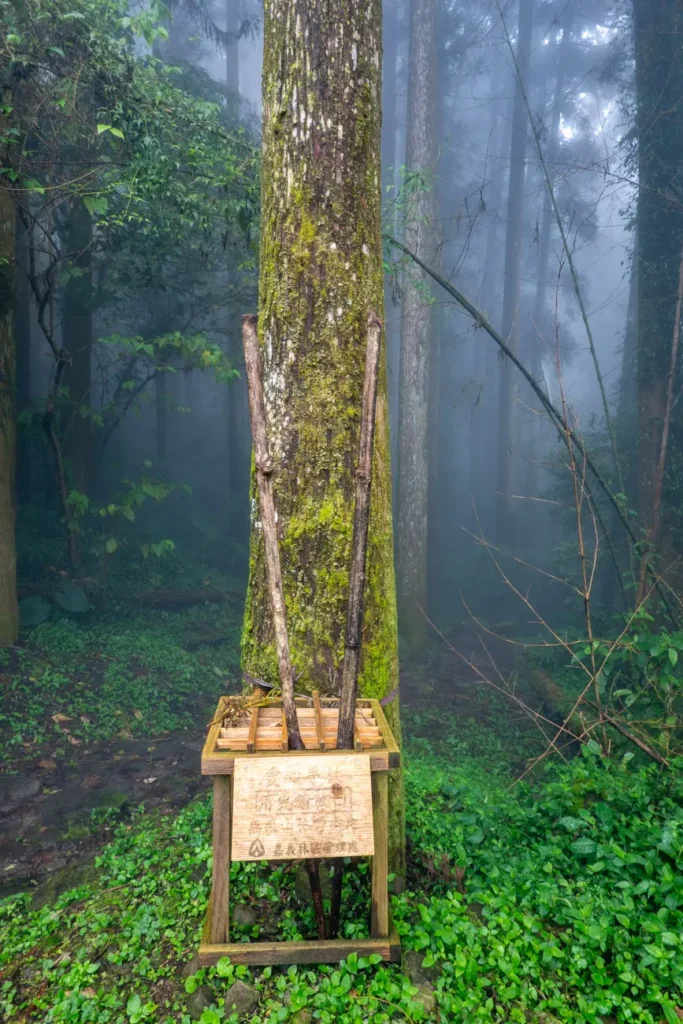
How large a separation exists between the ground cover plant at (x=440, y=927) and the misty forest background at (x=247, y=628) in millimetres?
15

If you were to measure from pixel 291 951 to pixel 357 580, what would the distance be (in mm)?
1511

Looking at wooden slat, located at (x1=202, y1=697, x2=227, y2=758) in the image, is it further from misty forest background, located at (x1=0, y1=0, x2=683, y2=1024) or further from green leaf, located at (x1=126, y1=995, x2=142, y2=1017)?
green leaf, located at (x1=126, y1=995, x2=142, y2=1017)

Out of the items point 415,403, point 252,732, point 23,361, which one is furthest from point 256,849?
point 23,361

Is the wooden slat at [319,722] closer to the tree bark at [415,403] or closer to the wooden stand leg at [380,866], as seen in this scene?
the wooden stand leg at [380,866]

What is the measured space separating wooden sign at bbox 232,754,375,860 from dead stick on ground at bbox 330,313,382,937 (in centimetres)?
20

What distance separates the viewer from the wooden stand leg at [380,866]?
104 inches

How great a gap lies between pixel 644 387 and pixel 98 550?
887cm

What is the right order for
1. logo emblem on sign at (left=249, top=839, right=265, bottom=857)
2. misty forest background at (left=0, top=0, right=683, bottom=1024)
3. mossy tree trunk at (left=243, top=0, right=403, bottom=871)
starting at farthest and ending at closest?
1. mossy tree trunk at (left=243, top=0, right=403, bottom=871)
2. misty forest background at (left=0, top=0, right=683, bottom=1024)
3. logo emblem on sign at (left=249, top=839, right=265, bottom=857)

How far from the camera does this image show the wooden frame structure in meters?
2.54

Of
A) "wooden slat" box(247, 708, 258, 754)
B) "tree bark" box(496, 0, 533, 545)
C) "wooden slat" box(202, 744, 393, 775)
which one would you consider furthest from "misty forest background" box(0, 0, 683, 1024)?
"wooden slat" box(202, 744, 393, 775)

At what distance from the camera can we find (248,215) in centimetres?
753

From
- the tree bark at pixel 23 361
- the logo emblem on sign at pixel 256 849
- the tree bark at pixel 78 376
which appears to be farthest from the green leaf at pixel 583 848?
the tree bark at pixel 23 361

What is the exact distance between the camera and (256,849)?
228 centimetres

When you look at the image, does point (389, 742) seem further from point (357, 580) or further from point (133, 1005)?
point (133, 1005)
